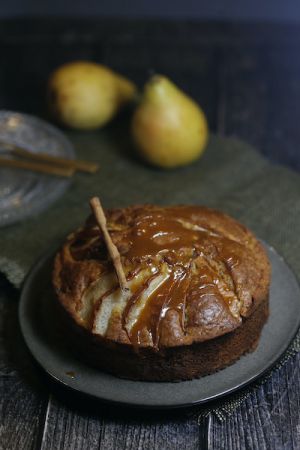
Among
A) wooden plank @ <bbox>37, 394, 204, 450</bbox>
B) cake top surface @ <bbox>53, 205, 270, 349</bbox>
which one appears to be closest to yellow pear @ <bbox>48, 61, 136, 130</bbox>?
cake top surface @ <bbox>53, 205, 270, 349</bbox>

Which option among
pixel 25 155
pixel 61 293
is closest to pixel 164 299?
pixel 61 293

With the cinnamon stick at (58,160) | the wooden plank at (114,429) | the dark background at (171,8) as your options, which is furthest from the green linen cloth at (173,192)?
the dark background at (171,8)

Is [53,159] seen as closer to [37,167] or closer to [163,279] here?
[37,167]

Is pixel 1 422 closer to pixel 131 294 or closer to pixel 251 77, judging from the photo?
pixel 131 294

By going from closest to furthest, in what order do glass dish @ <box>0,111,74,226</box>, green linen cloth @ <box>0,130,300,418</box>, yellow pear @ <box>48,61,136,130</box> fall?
1. green linen cloth @ <box>0,130,300,418</box>
2. glass dish @ <box>0,111,74,226</box>
3. yellow pear @ <box>48,61,136,130</box>

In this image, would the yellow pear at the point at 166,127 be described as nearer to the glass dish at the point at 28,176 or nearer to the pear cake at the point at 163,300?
the glass dish at the point at 28,176

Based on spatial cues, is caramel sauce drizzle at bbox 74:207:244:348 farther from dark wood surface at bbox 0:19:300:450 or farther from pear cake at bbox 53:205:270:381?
dark wood surface at bbox 0:19:300:450
